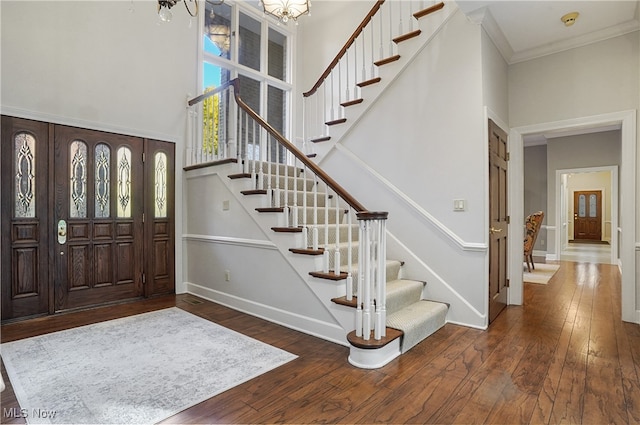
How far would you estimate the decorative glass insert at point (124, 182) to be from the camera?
4289 millimetres

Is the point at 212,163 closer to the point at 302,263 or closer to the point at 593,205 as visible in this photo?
the point at 302,263

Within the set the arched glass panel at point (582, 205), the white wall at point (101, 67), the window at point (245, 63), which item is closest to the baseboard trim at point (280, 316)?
the white wall at point (101, 67)

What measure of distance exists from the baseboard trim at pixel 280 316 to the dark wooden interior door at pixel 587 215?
13898 mm

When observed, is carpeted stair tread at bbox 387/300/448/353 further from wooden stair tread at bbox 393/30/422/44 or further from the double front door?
the double front door

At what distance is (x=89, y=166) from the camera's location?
13.3 ft

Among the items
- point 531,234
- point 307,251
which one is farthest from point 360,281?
point 531,234

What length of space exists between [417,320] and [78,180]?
4.04m

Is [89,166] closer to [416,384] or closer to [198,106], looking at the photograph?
[198,106]

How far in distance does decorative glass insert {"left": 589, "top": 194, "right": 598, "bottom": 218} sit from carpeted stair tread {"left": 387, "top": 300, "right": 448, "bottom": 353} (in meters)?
12.8

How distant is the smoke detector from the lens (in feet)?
10.7

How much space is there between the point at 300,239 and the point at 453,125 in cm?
198

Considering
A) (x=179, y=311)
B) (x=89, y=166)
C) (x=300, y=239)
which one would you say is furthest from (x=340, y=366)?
(x=89, y=166)

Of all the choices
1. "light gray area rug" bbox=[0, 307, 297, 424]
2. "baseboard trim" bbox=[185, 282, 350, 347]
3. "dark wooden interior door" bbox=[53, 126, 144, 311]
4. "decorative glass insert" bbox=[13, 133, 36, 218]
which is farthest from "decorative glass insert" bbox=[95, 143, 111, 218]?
"baseboard trim" bbox=[185, 282, 350, 347]

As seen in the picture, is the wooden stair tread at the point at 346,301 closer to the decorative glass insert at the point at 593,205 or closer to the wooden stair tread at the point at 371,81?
the wooden stair tread at the point at 371,81
